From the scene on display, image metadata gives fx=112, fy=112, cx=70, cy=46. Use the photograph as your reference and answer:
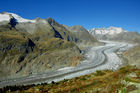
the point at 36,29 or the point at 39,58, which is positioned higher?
the point at 36,29

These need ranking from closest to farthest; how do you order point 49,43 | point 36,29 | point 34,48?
point 34,48, point 49,43, point 36,29

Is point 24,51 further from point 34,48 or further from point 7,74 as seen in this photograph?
point 7,74

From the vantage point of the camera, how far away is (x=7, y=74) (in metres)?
52.0

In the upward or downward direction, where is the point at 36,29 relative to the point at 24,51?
upward

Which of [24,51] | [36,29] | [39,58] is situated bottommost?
[39,58]

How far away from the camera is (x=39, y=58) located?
6525 centimetres

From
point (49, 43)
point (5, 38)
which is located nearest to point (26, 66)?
point (5, 38)

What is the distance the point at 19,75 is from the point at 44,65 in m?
13.7

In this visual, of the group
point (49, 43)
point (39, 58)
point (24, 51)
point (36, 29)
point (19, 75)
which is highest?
point (36, 29)

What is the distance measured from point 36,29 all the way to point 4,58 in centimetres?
5737

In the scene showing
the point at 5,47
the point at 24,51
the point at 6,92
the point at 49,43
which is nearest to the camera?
the point at 6,92

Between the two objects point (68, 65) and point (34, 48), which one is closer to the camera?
point (68, 65)

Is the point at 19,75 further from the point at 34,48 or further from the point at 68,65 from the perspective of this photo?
the point at 68,65

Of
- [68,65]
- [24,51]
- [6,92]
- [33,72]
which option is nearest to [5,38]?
[24,51]
